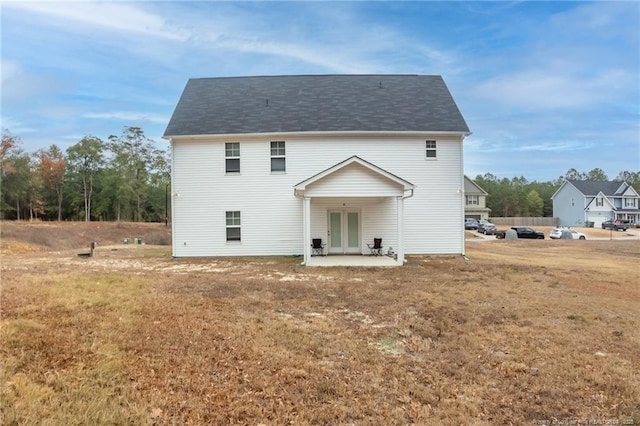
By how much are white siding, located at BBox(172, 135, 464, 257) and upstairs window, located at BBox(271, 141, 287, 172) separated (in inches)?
7.8

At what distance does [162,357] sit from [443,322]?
4810mm

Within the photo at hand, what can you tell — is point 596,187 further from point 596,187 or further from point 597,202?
point 597,202

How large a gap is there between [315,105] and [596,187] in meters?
69.6

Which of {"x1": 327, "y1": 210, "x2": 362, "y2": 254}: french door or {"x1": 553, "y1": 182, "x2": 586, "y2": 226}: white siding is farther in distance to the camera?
{"x1": 553, "y1": 182, "x2": 586, "y2": 226}: white siding

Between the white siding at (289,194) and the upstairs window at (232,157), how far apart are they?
0.19 meters

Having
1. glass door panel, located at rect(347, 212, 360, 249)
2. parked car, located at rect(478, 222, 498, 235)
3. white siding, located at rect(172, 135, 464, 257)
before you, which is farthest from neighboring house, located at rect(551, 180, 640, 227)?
glass door panel, located at rect(347, 212, 360, 249)

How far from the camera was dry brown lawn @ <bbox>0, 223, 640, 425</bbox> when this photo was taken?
382cm

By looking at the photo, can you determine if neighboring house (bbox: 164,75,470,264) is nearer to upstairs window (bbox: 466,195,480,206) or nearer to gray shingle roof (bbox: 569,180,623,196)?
upstairs window (bbox: 466,195,480,206)

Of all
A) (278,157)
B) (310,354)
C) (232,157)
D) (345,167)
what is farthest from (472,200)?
(310,354)

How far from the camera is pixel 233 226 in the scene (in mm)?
17094

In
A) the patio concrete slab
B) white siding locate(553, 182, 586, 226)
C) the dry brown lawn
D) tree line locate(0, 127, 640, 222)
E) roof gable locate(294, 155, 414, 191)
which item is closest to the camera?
the dry brown lawn

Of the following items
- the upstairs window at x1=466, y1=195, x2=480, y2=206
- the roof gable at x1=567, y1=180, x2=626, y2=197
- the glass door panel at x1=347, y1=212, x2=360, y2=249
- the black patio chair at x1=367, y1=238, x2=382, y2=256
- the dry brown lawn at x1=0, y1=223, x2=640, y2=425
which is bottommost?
the dry brown lawn at x1=0, y1=223, x2=640, y2=425

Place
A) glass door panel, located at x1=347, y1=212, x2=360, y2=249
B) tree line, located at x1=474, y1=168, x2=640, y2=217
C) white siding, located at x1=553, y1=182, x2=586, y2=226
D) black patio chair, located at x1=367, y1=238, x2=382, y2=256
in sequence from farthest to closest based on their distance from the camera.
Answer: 1. tree line, located at x1=474, y1=168, x2=640, y2=217
2. white siding, located at x1=553, y1=182, x2=586, y2=226
3. glass door panel, located at x1=347, y1=212, x2=360, y2=249
4. black patio chair, located at x1=367, y1=238, x2=382, y2=256

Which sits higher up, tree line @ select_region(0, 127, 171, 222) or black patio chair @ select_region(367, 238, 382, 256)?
tree line @ select_region(0, 127, 171, 222)
